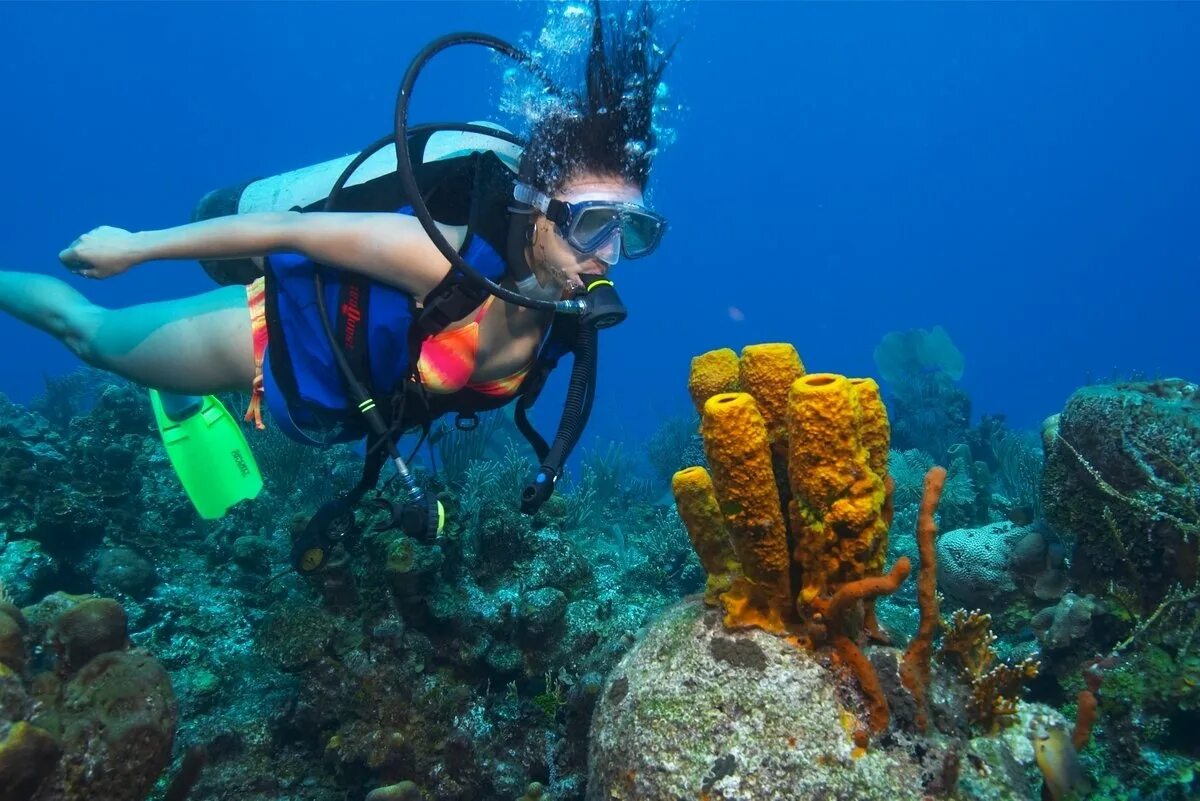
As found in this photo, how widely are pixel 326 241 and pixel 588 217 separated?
121 cm

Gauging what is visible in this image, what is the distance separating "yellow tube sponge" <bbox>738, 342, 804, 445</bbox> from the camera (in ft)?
7.84

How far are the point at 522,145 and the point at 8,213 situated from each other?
10212 cm

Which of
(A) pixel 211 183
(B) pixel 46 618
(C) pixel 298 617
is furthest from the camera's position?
(A) pixel 211 183

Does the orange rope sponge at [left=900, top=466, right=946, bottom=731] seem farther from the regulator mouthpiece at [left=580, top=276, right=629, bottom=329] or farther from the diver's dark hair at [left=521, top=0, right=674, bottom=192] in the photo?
the diver's dark hair at [left=521, top=0, right=674, bottom=192]

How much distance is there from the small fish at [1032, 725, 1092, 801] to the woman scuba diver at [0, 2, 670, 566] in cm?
220

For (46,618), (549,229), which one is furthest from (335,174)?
(46,618)

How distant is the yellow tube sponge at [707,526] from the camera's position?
2.38 metres

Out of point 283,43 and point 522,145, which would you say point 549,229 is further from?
point 283,43

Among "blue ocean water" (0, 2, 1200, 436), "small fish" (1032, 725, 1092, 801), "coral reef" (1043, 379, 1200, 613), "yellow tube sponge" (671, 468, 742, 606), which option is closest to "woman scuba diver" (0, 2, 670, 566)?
"yellow tube sponge" (671, 468, 742, 606)

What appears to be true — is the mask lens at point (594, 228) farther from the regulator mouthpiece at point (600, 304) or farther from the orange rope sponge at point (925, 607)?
the orange rope sponge at point (925, 607)

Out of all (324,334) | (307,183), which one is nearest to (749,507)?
(324,334)

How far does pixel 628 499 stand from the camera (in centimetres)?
1122

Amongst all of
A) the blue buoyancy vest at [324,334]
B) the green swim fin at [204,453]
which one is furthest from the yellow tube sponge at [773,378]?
the green swim fin at [204,453]

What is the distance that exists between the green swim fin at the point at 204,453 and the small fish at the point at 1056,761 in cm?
451
